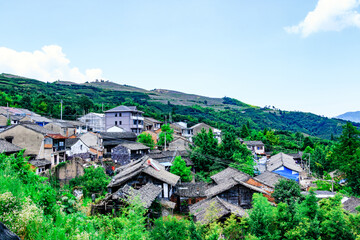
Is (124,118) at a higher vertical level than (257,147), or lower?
higher

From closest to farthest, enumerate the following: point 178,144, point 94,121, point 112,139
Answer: point 112,139 → point 178,144 → point 94,121

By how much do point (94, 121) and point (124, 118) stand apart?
26.2 feet

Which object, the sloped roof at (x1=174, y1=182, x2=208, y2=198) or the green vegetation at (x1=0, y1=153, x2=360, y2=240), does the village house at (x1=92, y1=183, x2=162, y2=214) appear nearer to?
the green vegetation at (x1=0, y1=153, x2=360, y2=240)

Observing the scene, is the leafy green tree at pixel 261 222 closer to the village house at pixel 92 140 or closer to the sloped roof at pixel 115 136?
the village house at pixel 92 140

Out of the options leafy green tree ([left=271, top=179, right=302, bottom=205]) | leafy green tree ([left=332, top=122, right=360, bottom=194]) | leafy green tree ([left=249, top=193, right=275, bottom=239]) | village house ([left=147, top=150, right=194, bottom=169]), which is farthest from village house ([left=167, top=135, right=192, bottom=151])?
leafy green tree ([left=249, top=193, right=275, bottom=239])

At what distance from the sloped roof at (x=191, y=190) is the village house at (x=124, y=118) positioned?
26.9 m

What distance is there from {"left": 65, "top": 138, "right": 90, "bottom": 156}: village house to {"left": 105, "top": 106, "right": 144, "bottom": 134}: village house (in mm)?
15822

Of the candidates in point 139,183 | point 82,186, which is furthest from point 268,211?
point 82,186

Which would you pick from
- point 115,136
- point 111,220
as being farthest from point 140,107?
point 111,220

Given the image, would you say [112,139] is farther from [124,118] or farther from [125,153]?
[124,118]

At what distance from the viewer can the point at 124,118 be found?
160ft

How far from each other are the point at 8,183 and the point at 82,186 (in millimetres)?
16442

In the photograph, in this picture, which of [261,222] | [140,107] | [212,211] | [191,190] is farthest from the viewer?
[140,107]

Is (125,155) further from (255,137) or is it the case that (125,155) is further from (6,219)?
(255,137)
